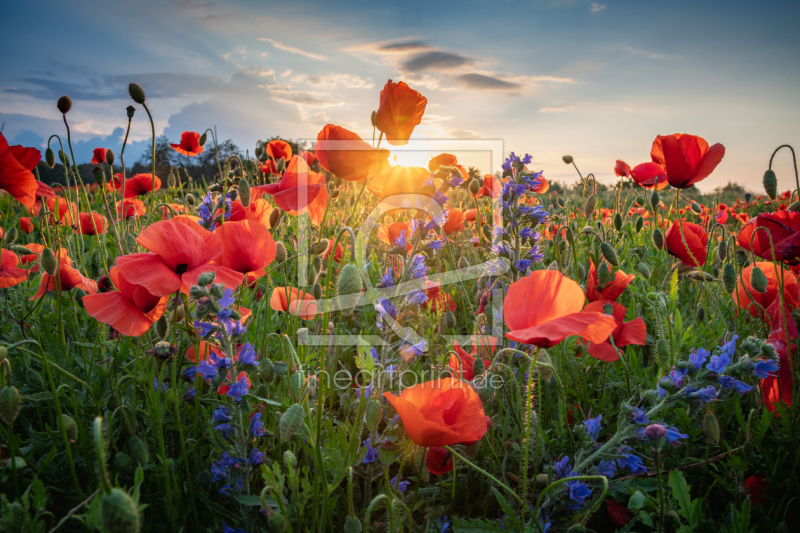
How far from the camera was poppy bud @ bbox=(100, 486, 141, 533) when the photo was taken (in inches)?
22.5

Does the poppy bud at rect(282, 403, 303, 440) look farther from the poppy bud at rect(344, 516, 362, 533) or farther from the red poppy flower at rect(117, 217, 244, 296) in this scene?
the red poppy flower at rect(117, 217, 244, 296)

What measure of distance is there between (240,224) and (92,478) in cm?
79

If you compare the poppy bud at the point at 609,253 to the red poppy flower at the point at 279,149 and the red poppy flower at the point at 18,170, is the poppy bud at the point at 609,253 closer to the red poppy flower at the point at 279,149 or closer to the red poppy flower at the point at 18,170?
the red poppy flower at the point at 18,170

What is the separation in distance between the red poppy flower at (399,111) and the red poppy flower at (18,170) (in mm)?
1088

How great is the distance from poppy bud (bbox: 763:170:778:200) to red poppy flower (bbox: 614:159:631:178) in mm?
2183

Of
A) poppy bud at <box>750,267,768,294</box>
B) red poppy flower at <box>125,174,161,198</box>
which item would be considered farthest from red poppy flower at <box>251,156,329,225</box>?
red poppy flower at <box>125,174,161,198</box>

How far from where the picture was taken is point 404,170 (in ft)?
6.20

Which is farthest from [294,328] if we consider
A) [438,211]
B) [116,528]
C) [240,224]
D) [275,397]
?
[116,528]

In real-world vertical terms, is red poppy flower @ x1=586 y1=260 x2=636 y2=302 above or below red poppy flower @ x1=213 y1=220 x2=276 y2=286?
below

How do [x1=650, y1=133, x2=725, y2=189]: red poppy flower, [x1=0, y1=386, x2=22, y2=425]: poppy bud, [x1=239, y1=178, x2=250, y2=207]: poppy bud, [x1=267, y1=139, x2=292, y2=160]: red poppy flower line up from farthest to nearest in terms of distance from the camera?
1. [x1=267, y1=139, x2=292, y2=160]: red poppy flower
2. [x1=650, y1=133, x2=725, y2=189]: red poppy flower
3. [x1=239, y1=178, x2=250, y2=207]: poppy bud
4. [x1=0, y1=386, x2=22, y2=425]: poppy bud

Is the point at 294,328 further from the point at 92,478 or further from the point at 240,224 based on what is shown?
the point at 92,478

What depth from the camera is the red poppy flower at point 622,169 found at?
12.9 ft

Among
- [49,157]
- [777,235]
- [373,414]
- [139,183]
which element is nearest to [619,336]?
[777,235]

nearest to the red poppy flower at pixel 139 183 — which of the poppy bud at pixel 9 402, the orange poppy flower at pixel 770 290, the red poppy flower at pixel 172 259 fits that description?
the red poppy flower at pixel 172 259
